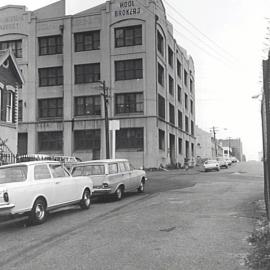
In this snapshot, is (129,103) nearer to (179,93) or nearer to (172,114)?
(172,114)

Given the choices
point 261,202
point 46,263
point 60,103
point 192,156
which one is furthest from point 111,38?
point 46,263

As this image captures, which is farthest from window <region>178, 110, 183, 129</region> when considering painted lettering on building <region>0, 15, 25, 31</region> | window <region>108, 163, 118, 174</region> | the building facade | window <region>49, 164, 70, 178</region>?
window <region>49, 164, 70, 178</region>

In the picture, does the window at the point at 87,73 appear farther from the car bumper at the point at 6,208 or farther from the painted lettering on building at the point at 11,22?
the car bumper at the point at 6,208

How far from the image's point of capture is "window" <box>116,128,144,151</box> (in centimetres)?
4706

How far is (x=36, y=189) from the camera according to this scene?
36.0 ft

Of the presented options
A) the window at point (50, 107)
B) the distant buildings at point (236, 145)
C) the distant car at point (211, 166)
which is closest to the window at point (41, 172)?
the distant car at point (211, 166)

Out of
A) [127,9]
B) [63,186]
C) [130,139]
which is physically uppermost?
[127,9]

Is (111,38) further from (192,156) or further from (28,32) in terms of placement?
(192,156)

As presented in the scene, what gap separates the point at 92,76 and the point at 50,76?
18.0ft

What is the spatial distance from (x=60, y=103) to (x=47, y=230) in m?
41.5

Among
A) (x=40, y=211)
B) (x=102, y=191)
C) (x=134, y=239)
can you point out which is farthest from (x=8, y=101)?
(x=134, y=239)

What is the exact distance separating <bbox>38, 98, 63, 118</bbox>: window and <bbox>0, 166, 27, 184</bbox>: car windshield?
39340 mm

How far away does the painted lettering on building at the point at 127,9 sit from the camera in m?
48.3

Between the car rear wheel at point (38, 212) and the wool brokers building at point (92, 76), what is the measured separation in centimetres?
3498
